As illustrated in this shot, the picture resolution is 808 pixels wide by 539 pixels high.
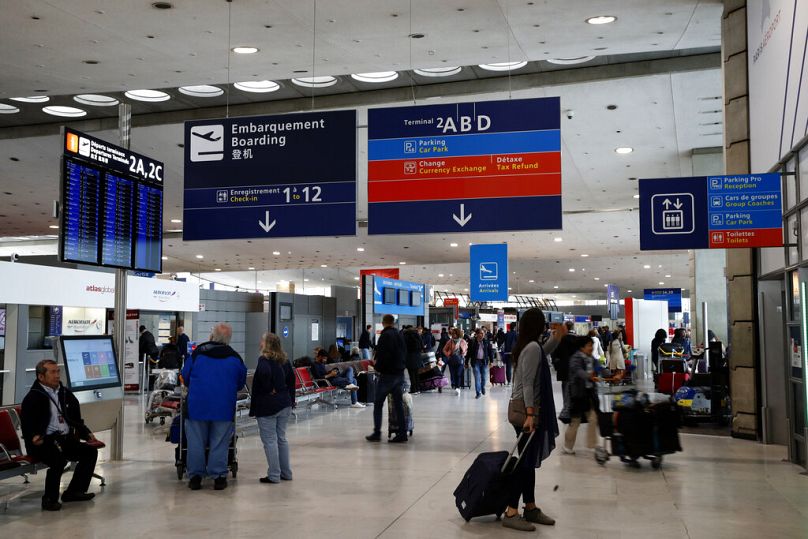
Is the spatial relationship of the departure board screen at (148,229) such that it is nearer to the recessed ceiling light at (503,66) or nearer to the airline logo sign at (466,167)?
the airline logo sign at (466,167)

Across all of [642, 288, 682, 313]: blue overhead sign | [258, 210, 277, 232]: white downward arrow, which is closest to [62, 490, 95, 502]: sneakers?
[258, 210, 277, 232]: white downward arrow

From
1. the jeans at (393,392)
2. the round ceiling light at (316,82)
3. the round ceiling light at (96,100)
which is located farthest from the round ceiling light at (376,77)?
the jeans at (393,392)

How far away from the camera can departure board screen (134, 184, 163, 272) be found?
8930 millimetres

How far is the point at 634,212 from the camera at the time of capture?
23.5 m

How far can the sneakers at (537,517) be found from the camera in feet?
18.3

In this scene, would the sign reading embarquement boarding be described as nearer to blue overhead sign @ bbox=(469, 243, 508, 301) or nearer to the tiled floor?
the tiled floor

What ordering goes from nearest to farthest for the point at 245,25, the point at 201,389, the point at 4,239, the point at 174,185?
the point at 201,389, the point at 245,25, the point at 174,185, the point at 4,239

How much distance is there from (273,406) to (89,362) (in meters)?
2.37

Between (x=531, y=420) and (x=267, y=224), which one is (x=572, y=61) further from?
(x=531, y=420)

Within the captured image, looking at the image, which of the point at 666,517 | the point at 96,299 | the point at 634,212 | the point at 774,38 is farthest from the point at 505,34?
the point at 634,212

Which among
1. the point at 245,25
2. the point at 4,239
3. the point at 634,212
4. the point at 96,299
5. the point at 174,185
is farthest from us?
the point at 4,239

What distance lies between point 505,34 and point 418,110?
196 centimetres

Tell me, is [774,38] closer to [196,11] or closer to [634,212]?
[196,11]

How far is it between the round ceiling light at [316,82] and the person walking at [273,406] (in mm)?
6583
